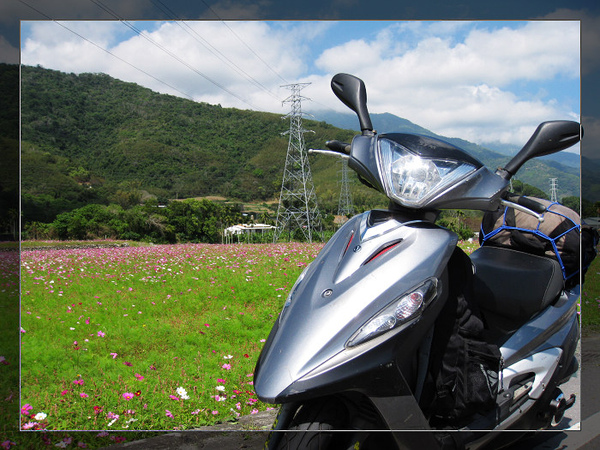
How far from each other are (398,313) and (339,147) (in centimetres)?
76

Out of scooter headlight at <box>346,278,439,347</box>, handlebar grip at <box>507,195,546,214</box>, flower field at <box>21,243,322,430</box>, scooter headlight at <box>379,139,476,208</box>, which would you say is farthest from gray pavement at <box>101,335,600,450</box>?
scooter headlight at <box>379,139,476,208</box>

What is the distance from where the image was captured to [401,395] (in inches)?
50.6

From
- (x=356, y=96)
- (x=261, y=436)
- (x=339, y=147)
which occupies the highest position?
(x=356, y=96)

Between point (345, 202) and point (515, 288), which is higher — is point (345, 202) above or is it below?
above

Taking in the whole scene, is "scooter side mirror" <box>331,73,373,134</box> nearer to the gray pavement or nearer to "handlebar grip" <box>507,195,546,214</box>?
"handlebar grip" <box>507,195,546,214</box>

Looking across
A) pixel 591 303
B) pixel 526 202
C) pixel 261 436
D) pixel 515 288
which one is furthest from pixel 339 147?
pixel 591 303

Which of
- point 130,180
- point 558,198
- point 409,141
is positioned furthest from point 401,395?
point 130,180

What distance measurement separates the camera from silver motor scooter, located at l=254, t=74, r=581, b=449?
1.20 metres

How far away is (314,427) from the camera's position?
120 cm

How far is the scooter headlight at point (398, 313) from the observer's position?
1.20 m

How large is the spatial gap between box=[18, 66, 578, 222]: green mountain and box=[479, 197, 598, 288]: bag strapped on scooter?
4.12ft

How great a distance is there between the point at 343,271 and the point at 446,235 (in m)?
0.34

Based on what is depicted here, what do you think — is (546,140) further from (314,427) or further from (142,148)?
(142,148)

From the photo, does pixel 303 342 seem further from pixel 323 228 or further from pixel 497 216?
pixel 323 228
